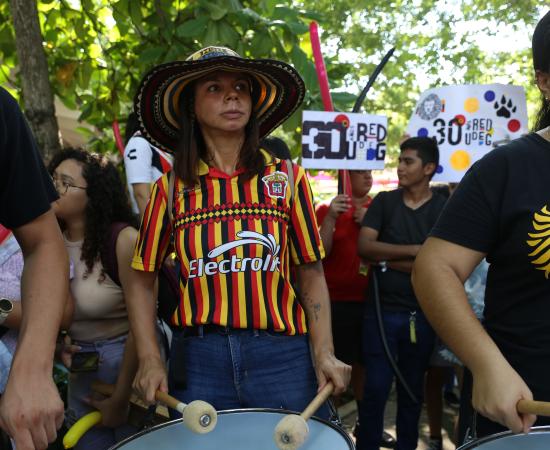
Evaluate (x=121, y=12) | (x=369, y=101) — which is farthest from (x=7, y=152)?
(x=369, y=101)

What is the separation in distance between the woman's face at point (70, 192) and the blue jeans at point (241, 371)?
1.04 meters

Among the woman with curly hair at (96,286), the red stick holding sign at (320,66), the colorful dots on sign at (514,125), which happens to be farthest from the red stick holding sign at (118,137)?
the colorful dots on sign at (514,125)

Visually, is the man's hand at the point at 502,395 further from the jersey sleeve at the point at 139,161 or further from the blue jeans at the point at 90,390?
the jersey sleeve at the point at 139,161

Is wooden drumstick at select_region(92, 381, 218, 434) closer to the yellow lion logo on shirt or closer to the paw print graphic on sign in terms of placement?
the yellow lion logo on shirt

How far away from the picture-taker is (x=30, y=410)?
4.16ft

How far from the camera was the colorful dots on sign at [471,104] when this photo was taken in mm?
4301

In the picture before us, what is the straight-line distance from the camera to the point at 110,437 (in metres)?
2.57

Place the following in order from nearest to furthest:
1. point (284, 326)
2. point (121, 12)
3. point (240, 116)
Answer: point (284, 326), point (240, 116), point (121, 12)

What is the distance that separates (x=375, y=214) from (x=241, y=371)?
2.19 meters

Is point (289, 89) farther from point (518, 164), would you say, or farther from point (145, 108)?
point (518, 164)

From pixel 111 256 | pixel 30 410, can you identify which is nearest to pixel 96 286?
pixel 111 256

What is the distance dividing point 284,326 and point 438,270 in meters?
0.59

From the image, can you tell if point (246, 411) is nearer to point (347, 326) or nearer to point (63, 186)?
point (63, 186)

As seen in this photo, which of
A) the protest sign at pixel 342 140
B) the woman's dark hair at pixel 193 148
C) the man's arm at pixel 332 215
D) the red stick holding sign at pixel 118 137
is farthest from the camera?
the red stick holding sign at pixel 118 137
